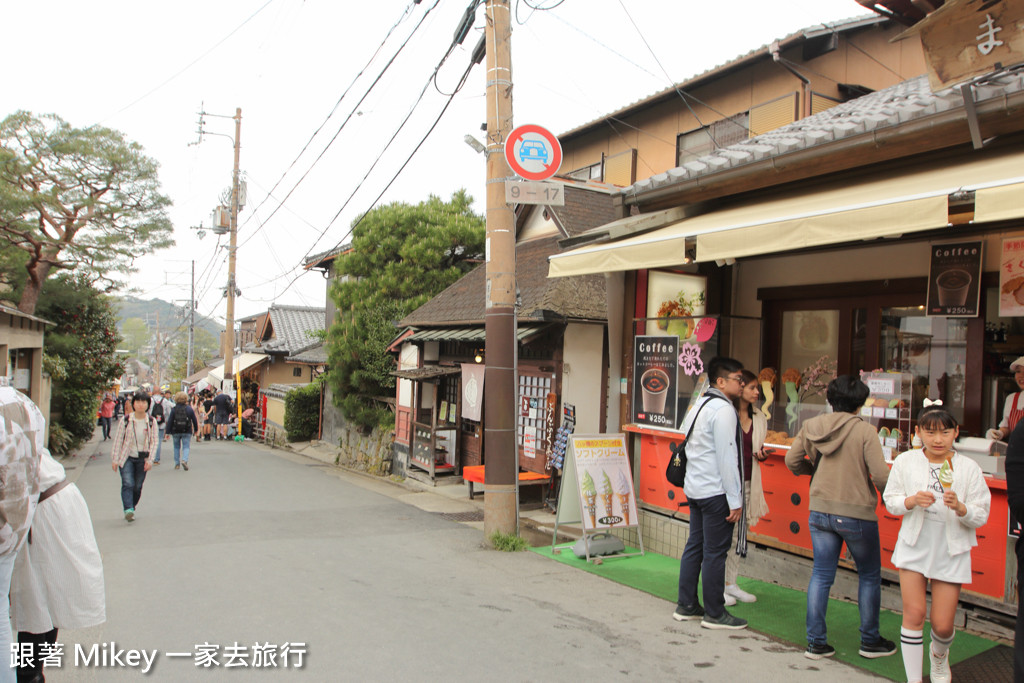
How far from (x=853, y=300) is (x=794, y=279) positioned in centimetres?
74

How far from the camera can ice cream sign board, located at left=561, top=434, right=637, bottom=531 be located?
7.06 m

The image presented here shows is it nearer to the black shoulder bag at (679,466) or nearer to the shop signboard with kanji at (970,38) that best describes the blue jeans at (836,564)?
the black shoulder bag at (679,466)

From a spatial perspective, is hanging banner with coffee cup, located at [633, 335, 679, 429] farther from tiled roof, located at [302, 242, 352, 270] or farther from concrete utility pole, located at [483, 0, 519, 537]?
tiled roof, located at [302, 242, 352, 270]

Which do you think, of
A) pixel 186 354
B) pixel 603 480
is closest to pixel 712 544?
pixel 603 480

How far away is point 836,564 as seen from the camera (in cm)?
460

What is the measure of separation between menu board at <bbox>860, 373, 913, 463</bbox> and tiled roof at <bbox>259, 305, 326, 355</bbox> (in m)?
27.7

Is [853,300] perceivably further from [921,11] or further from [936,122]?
[921,11]

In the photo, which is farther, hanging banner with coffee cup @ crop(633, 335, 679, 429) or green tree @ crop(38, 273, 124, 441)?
green tree @ crop(38, 273, 124, 441)

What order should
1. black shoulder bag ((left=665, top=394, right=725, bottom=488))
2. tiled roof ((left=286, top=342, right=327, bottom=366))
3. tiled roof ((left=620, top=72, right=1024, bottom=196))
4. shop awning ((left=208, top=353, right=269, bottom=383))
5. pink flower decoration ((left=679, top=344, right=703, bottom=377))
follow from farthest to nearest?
1. shop awning ((left=208, top=353, right=269, bottom=383))
2. tiled roof ((left=286, top=342, right=327, bottom=366))
3. pink flower decoration ((left=679, top=344, right=703, bottom=377))
4. black shoulder bag ((left=665, top=394, right=725, bottom=488))
5. tiled roof ((left=620, top=72, right=1024, bottom=196))

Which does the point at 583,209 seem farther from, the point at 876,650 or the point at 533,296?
the point at 876,650

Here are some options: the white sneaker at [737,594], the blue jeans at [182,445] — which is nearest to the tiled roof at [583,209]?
the white sneaker at [737,594]

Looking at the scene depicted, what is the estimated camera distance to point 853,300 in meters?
7.41

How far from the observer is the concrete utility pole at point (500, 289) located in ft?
25.3

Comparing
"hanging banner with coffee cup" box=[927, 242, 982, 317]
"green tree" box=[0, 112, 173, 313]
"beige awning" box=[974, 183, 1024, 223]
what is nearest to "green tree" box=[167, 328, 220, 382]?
"green tree" box=[0, 112, 173, 313]
